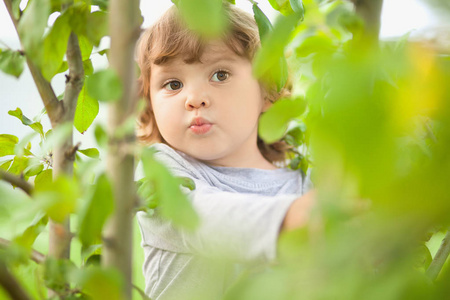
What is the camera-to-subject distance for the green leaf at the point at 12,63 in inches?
17.7

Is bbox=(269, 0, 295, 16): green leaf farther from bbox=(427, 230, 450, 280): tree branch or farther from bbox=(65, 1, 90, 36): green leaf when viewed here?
bbox=(427, 230, 450, 280): tree branch

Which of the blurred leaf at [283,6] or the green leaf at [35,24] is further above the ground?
the green leaf at [35,24]

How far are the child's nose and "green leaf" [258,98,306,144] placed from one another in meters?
0.56

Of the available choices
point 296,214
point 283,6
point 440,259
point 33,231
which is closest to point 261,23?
point 283,6

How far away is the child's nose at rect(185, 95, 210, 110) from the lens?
0.88 m

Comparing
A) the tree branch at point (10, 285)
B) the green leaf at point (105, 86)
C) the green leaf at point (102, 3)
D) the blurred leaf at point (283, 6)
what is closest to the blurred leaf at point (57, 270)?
the tree branch at point (10, 285)

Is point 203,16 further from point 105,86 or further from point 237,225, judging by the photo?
point 237,225

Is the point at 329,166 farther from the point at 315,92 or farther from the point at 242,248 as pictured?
the point at 242,248

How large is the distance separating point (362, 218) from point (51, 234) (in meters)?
0.31

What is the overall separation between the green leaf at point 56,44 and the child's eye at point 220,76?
1.60 ft

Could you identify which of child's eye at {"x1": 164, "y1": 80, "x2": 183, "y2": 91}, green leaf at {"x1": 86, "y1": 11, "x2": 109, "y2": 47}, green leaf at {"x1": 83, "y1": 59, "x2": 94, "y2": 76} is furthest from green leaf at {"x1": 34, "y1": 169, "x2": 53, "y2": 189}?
child's eye at {"x1": 164, "y1": 80, "x2": 183, "y2": 91}

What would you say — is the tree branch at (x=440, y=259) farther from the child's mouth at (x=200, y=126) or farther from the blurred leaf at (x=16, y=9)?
the blurred leaf at (x=16, y=9)

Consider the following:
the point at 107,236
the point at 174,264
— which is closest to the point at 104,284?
the point at 107,236

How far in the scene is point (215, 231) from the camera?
576 millimetres
